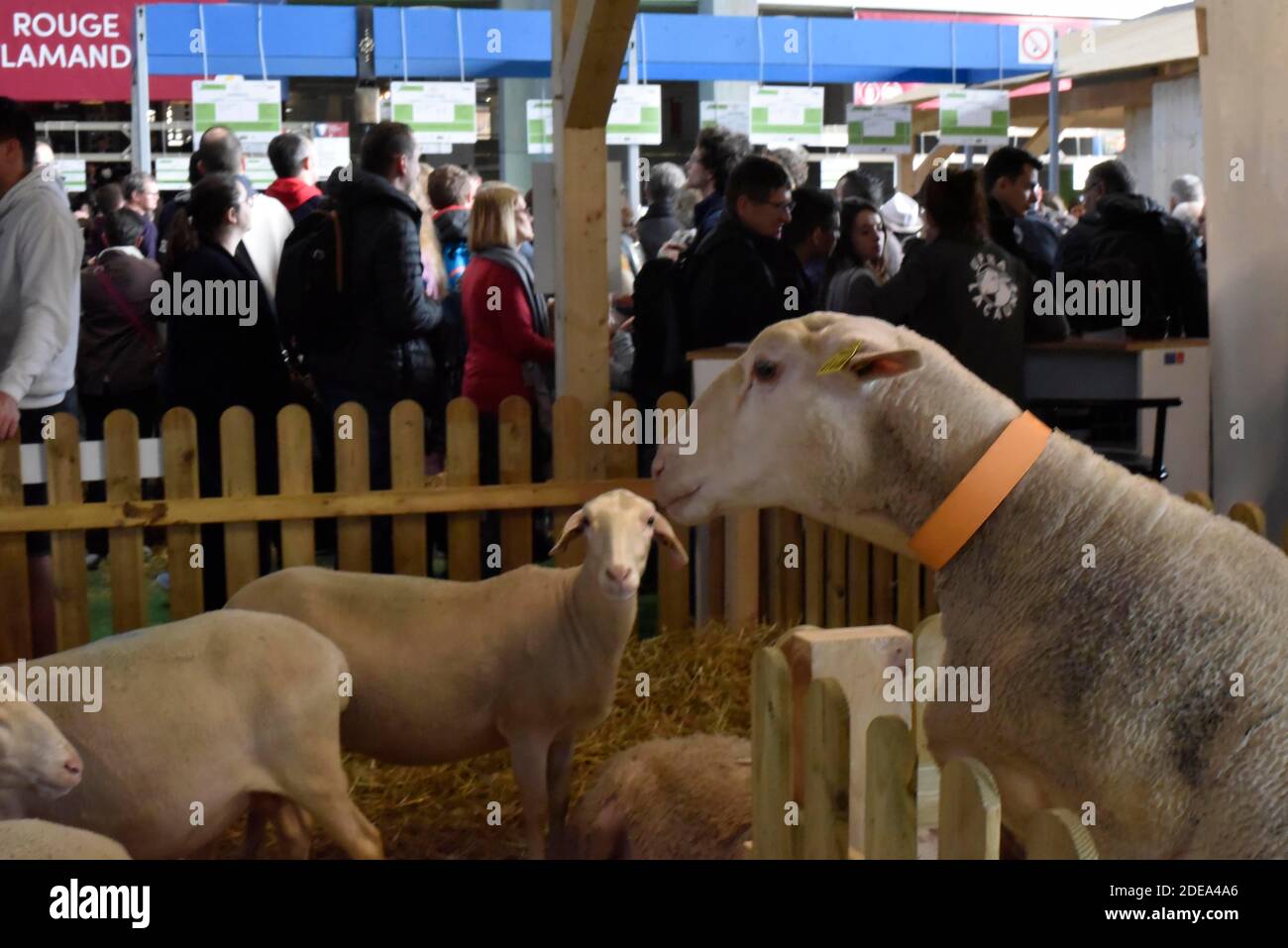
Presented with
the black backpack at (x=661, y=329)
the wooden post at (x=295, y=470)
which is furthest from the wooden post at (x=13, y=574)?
the black backpack at (x=661, y=329)

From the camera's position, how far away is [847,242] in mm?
7027

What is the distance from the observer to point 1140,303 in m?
6.56

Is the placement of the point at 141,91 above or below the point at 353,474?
above

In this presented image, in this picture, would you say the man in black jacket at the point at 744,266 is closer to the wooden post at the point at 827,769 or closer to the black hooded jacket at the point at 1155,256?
the black hooded jacket at the point at 1155,256

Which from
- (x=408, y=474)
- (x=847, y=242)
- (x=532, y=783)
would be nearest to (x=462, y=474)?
(x=408, y=474)

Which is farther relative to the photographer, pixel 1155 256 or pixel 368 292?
pixel 1155 256

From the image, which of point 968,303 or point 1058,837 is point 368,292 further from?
point 1058,837

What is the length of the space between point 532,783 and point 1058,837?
7.54 feet

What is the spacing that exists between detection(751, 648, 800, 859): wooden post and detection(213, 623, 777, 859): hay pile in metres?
1.55

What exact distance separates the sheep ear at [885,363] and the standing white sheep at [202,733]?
1.60 metres

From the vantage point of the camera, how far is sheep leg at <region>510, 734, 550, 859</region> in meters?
3.91

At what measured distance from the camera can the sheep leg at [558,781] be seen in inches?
159

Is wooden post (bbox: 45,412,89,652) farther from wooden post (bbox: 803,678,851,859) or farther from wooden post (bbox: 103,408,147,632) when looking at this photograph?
wooden post (bbox: 803,678,851,859)
